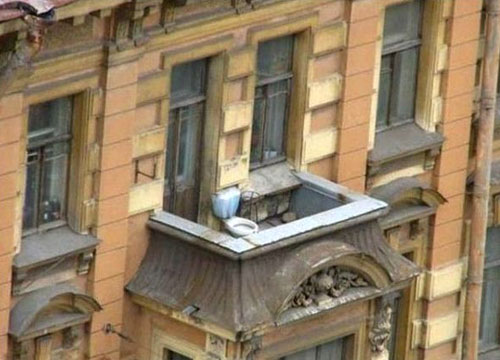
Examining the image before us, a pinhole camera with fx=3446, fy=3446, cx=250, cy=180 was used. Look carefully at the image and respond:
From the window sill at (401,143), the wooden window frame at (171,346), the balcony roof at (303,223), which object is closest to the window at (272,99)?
the balcony roof at (303,223)

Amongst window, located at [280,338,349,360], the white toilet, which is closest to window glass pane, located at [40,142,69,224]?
the white toilet

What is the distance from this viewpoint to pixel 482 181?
45312 mm

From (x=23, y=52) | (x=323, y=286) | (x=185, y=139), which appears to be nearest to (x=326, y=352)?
(x=323, y=286)

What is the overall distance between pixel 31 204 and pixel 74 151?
2.63ft

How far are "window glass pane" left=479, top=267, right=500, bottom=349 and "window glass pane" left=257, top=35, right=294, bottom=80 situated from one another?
20.0 ft

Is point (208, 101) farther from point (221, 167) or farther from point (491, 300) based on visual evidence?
point (491, 300)

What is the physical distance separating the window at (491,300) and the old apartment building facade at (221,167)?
204 centimetres

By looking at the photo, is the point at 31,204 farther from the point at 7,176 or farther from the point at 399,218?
the point at 399,218

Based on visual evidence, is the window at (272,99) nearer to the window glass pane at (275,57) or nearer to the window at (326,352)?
the window glass pane at (275,57)

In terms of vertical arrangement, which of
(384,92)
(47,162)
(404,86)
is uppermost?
(404,86)

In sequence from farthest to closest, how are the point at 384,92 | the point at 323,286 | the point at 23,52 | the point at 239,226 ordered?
the point at 384,92, the point at 239,226, the point at 323,286, the point at 23,52

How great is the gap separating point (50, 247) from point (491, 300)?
9872mm

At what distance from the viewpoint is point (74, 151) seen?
40.1m

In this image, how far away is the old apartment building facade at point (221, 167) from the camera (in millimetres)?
39531
